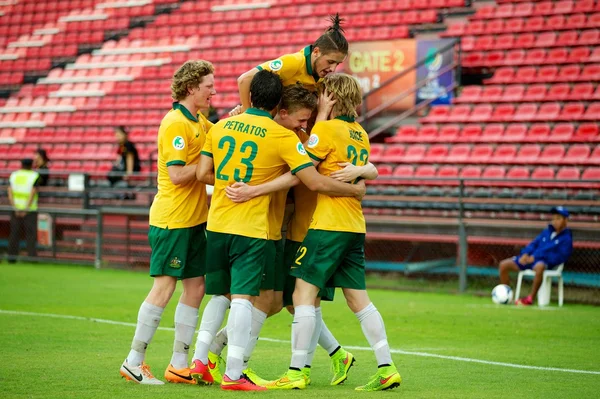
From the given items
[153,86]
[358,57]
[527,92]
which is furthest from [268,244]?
[153,86]

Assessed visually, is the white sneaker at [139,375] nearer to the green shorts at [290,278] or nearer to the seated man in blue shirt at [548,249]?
the green shorts at [290,278]

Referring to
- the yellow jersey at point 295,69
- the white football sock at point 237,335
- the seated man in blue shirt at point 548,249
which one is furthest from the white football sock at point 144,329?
the seated man in blue shirt at point 548,249

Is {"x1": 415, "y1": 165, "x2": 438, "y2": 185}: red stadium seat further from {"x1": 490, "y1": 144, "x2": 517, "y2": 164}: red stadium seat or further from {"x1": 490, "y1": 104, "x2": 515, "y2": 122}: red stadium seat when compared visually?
{"x1": 490, "y1": 104, "x2": 515, "y2": 122}: red stadium seat

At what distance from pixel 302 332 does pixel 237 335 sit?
1.40 ft

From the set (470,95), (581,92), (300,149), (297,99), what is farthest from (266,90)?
(470,95)

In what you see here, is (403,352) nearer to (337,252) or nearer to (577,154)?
(337,252)

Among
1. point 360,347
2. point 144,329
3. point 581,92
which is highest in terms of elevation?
point 581,92

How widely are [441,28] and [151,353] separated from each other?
1431cm

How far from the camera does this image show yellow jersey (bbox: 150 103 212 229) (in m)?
6.34

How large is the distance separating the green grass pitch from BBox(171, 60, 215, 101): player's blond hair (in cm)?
196

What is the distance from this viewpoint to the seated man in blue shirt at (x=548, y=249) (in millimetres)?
12578

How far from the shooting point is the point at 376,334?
242 inches

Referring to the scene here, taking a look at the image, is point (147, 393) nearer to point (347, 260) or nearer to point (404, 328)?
point (347, 260)

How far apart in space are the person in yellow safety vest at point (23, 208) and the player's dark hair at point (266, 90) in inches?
518
